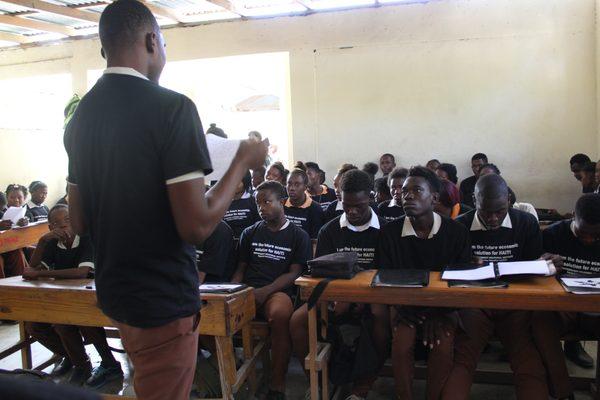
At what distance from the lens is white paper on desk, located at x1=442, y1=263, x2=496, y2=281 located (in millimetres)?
2406

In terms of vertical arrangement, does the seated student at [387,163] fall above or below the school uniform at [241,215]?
above

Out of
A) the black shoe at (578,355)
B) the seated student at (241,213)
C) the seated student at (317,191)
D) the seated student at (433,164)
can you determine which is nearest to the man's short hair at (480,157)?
the seated student at (433,164)

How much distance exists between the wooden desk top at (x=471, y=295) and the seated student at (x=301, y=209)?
6.82 feet

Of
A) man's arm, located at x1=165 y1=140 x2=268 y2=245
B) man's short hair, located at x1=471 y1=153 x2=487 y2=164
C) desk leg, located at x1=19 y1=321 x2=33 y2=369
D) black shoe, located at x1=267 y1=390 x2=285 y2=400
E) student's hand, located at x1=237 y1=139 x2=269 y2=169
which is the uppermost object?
man's short hair, located at x1=471 y1=153 x2=487 y2=164

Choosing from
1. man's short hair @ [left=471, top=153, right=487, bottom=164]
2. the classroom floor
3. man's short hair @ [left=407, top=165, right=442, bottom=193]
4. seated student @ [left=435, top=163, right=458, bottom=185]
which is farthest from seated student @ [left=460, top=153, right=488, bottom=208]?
man's short hair @ [left=407, top=165, right=442, bottom=193]

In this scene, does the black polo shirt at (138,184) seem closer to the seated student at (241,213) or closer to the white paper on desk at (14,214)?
the seated student at (241,213)

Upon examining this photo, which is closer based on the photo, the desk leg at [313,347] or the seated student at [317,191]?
the desk leg at [313,347]

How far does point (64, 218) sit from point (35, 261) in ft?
1.17

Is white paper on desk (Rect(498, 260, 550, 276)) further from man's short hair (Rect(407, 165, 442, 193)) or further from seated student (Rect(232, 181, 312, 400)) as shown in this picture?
seated student (Rect(232, 181, 312, 400))

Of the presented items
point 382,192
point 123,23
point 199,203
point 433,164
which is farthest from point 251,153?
point 433,164

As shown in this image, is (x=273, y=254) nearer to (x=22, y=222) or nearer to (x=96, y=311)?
(x=96, y=311)

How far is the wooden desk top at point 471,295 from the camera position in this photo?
7.22 feet

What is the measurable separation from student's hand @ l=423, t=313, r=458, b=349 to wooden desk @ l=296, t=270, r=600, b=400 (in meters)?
0.23

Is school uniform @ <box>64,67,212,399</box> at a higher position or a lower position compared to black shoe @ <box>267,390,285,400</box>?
higher
